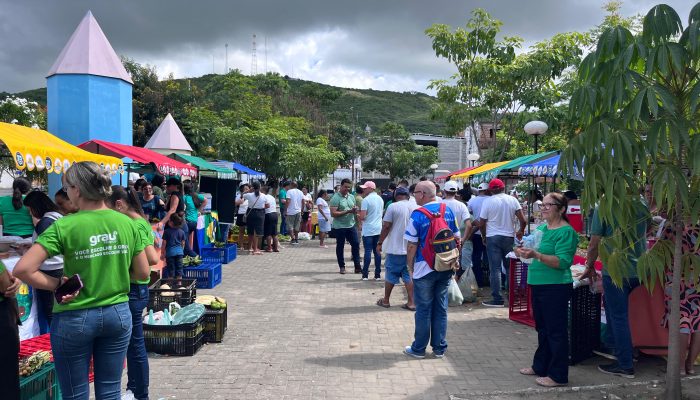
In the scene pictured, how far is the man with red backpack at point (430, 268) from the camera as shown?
544 cm

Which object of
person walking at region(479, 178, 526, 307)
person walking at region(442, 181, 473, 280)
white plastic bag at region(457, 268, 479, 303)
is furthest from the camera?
person walking at region(442, 181, 473, 280)

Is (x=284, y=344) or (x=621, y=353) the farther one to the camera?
(x=284, y=344)

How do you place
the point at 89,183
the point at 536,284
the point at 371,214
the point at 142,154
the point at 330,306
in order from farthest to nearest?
the point at 142,154 < the point at 371,214 < the point at 330,306 < the point at 536,284 < the point at 89,183

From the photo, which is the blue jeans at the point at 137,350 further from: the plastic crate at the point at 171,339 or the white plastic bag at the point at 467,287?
the white plastic bag at the point at 467,287

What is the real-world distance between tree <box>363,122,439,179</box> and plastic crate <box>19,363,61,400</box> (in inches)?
2101

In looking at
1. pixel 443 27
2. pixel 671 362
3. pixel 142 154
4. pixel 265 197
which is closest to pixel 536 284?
pixel 671 362

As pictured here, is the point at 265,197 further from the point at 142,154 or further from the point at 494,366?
the point at 494,366

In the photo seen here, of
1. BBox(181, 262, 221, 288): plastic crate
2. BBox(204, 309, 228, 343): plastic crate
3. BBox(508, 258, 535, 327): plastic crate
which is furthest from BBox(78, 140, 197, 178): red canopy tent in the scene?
BBox(508, 258, 535, 327): plastic crate

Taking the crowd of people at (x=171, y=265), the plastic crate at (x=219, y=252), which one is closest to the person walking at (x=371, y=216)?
the crowd of people at (x=171, y=265)

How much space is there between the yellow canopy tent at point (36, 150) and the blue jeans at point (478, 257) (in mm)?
6432

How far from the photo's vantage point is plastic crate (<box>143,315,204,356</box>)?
550 centimetres

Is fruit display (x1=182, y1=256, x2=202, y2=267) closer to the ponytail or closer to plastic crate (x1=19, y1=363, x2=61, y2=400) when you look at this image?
the ponytail

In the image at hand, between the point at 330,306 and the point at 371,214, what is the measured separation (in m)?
2.20

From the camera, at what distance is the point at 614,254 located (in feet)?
13.2
